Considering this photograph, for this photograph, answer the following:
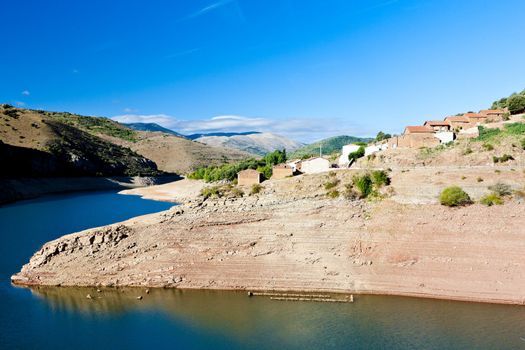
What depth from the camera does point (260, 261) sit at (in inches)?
1243

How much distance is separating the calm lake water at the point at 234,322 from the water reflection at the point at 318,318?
0.19 feet

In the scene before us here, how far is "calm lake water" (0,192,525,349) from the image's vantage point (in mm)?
22344

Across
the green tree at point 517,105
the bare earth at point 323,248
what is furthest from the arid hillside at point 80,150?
the green tree at point 517,105

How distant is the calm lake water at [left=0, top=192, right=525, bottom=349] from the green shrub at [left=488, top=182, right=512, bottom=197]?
11.2 m

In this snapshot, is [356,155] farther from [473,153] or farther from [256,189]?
[256,189]

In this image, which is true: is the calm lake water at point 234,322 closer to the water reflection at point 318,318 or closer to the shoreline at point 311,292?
the water reflection at point 318,318

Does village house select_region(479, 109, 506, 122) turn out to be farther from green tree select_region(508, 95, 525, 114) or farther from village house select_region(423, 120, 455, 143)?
village house select_region(423, 120, 455, 143)

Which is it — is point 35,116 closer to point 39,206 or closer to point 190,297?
point 39,206

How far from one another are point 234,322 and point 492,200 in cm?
2423

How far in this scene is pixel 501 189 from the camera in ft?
113

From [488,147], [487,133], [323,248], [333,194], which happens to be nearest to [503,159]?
[488,147]

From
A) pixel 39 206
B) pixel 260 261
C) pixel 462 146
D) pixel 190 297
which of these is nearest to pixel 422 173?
pixel 462 146

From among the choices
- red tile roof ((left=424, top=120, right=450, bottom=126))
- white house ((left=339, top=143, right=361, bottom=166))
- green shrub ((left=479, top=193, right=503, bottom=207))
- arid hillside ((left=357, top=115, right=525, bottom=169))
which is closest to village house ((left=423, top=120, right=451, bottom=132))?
red tile roof ((left=424, top=120, right=450, bottom=126))

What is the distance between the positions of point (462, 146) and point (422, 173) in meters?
8.55
